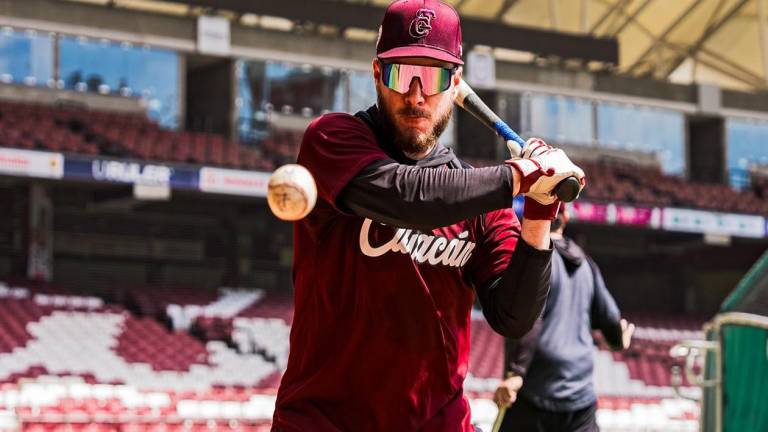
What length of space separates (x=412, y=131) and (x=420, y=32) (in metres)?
0.25

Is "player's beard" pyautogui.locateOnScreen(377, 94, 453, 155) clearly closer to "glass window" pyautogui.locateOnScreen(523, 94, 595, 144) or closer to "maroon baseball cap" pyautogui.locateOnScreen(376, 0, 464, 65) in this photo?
"maroon baseball cap" pyautogui.locateOnScreen(376, 0, 464, 65)

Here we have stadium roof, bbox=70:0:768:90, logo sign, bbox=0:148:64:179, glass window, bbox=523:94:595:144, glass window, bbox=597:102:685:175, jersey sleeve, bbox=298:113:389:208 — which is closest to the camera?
jersey sleeve, bbox=298:113:389:208

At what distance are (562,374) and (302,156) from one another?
139 inches

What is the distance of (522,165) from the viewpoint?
2.92 metres

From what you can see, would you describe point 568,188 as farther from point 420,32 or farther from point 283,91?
point 283,91

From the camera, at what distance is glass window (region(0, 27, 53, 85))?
1078 inches

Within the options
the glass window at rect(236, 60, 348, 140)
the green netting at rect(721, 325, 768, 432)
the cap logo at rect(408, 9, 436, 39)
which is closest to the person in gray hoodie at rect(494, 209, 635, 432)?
the green netting at rect(721, 325, 768, 432)

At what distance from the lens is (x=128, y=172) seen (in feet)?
82.3

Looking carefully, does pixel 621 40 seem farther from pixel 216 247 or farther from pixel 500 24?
pixel 216 247

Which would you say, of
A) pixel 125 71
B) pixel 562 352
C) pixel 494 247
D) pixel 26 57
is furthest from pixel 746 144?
pixel 494 247

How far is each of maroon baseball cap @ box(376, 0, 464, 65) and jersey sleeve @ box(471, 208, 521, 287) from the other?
501mm

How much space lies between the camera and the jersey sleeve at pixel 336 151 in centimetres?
308

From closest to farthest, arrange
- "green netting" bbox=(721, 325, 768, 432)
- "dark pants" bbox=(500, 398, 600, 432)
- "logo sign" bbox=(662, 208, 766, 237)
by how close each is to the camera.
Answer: "green netting" bbox=(721, 325, 768, 432)
"dark pants" bbox=(500, 398, 600, 432)
"logo sign" bbox=(662, 208, 766, 237)

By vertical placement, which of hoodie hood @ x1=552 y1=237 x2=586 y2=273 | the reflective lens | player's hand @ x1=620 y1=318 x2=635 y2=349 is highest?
the reflective lens
